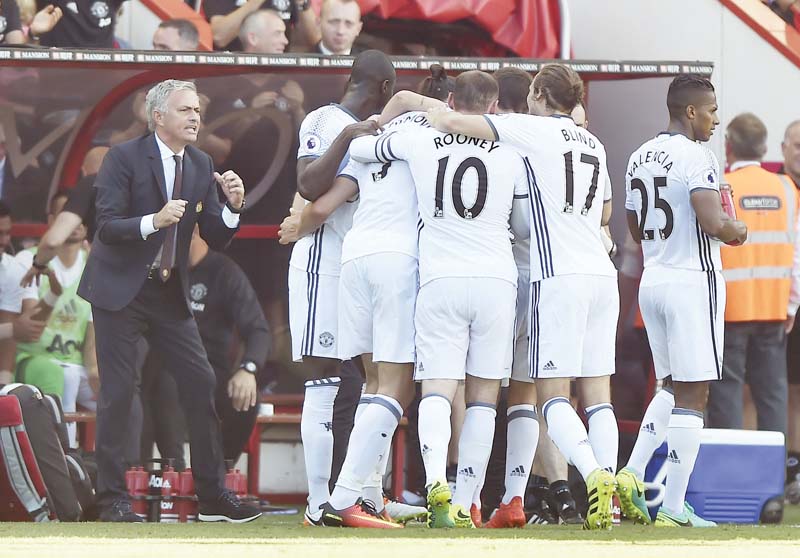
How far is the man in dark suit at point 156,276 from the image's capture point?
8.30m

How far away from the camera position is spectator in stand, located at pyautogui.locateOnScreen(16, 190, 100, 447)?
1025 centimetres

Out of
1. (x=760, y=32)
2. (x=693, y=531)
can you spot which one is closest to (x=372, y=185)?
(x=693, y=531)

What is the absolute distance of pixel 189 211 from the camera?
8641mm

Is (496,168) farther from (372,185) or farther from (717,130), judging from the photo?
(717,130)

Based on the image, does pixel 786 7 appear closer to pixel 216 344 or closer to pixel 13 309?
pixel 216 344

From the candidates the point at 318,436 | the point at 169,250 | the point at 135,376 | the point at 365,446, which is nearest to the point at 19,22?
the point at 169,250

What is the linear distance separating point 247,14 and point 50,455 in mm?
4087

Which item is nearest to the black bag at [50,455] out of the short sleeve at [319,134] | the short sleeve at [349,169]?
the short sleeve at [319,134]

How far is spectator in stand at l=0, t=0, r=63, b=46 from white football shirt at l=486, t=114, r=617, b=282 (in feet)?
13.6

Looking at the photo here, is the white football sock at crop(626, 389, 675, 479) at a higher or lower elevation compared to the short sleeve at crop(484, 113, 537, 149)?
lower

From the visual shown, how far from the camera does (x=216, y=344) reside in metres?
10.5

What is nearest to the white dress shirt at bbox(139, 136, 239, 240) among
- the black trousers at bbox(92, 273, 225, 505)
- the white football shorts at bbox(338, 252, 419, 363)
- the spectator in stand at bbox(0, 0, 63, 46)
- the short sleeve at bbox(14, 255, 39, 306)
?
the black trousers at bbox(92, 273, 225, 505)

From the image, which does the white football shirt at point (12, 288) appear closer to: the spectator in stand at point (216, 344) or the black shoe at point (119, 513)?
the spectator in stand at point (216, 344)

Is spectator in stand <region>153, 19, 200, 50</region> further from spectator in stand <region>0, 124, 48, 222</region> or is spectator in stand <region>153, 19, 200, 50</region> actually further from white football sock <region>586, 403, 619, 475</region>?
white football sock <region>586, 403, 619, 475</region>
